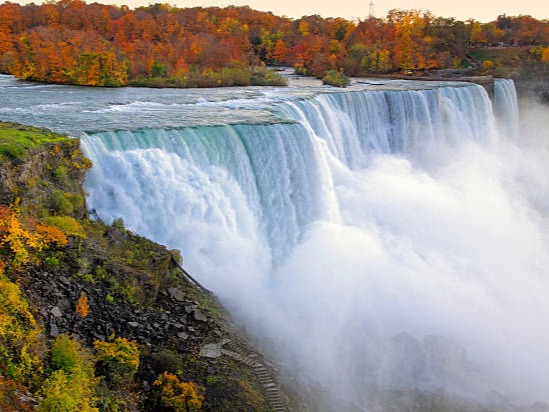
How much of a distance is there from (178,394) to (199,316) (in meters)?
2.16

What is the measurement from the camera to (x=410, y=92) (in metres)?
26.2

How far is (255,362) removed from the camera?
426 inches

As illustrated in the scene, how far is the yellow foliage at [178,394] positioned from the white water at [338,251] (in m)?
3.41

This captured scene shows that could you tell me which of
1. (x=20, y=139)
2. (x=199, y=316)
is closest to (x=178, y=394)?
(x=199, y=316)

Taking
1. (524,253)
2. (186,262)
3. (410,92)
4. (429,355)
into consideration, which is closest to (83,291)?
(186,262)

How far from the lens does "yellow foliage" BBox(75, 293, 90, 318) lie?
31.3ft

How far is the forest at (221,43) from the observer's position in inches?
1267

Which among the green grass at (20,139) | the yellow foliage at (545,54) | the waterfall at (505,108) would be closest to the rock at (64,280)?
the green grass at (20,139)

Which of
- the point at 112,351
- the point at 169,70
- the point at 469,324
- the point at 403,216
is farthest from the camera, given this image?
the point at 169,70

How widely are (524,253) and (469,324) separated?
6.23 m

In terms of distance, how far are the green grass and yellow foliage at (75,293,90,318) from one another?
3402mm

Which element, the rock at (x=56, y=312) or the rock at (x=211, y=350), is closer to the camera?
the rock at (x=56, y=312)

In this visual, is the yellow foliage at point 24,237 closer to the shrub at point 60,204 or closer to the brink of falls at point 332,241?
the shrub at point 60,204

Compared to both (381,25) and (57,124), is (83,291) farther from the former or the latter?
(381,25)
